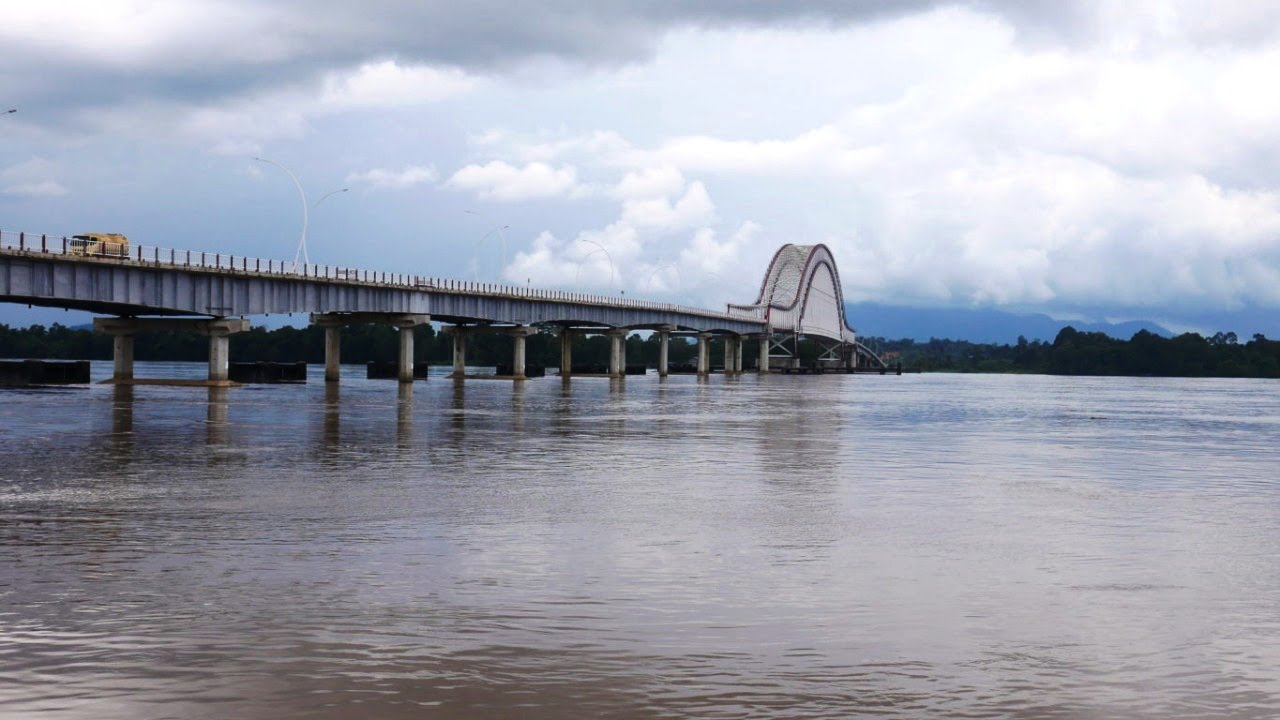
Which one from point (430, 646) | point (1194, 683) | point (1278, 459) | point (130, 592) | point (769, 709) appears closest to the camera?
point (769, 709)

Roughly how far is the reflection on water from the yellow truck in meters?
49.7

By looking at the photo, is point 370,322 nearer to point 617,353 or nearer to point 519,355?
point 519,355

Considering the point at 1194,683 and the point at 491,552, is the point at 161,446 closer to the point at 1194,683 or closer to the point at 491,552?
the point at 491,552

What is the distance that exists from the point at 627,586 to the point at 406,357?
111767 mm

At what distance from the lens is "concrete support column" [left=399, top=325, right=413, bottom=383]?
122625 mm

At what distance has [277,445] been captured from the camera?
41.5m

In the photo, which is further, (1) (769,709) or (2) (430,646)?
(2) (430,646)

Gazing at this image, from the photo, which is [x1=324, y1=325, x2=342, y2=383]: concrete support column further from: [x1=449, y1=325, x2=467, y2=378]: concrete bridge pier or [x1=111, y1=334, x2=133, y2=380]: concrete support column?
[x1=449, y1=325, x2=467, y2=378]: concrete bridge pier

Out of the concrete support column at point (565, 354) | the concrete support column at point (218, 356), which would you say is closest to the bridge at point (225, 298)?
the concrete support column at point (218, 356)

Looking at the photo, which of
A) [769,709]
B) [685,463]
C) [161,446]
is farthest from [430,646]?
[161,446]

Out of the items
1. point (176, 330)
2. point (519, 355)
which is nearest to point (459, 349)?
point (519, 355)

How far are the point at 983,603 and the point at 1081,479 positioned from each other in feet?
64.1

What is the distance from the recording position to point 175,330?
10231cm

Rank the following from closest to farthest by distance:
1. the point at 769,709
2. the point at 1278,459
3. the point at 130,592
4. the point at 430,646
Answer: the point at 769,709
the point at 430,646
the point at 130,592
the point at 1278,459
